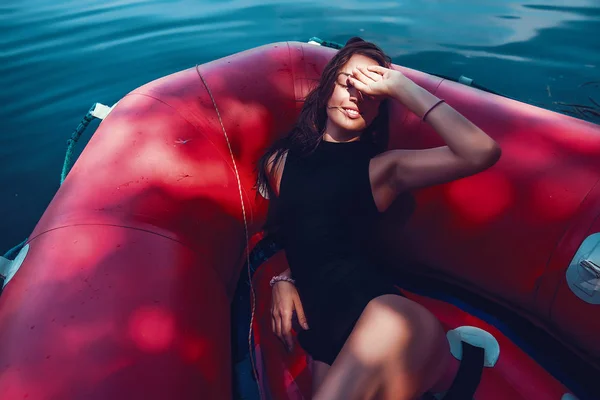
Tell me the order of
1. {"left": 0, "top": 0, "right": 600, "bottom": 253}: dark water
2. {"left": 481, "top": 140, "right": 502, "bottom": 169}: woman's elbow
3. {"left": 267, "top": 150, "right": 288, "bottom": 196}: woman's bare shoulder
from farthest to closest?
{"left": 0, "top": 0, "right": 600, "bottom": 253}: dark water → {"left": 267, "top": 150, "right": 288, "bottom": 196}: woman's bare shoulder → {"left": 481, "top": 140, "right": 502, "bottom": 169}: woman's elbow

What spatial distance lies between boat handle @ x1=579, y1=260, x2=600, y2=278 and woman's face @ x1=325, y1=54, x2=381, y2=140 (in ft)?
2.10

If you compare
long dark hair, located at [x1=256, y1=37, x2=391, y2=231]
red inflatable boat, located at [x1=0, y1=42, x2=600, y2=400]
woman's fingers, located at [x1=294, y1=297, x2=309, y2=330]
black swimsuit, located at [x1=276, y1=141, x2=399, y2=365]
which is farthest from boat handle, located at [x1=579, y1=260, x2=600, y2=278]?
woman's fingers, located at [x1=294, y1=297, x2=309, y2=330]

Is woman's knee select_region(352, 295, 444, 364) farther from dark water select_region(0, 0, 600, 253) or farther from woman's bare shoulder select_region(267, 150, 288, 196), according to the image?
dark water select_region(0, 0, 600, 253)

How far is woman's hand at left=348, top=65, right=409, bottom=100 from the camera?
106cm

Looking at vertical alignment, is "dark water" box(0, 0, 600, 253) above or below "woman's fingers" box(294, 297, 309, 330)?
above

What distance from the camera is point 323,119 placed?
126cm

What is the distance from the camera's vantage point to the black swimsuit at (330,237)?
1.03 meters

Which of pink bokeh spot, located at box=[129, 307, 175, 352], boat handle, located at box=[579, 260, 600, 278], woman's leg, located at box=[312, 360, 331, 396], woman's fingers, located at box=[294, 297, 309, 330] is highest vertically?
pink bokeh spot, located at box=[129, 307, 175, 352]

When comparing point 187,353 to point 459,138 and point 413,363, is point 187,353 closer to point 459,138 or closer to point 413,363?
point 413,363

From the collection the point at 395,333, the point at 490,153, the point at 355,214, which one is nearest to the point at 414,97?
the point at 490,153

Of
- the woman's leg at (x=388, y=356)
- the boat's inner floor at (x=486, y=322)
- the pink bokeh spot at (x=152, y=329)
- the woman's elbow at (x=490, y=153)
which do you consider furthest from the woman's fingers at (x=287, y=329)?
the woman's elbow at (x=490, y=153)

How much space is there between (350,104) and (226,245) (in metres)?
0.56

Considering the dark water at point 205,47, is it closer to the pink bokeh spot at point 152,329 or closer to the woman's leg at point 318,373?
the pink bokeh spot at point 152,329

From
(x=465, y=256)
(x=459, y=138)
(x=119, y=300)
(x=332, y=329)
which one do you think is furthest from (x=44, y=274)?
(x=465, y=256)
